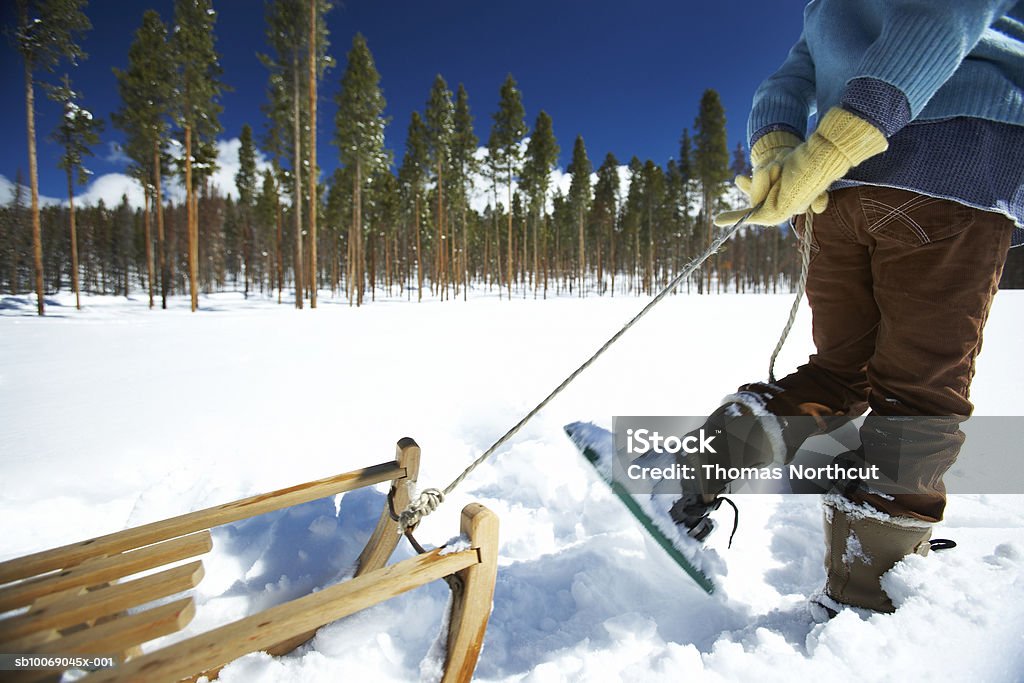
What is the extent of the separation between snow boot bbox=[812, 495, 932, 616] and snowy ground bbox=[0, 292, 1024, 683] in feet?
0.14

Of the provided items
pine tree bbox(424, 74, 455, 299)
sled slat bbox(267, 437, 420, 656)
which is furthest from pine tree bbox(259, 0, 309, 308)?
sled slat bbox(267, 437, 420, 656)

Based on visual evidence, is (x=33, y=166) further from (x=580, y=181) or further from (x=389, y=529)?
(x=580, y=181)

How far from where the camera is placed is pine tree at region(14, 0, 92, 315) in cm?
1100

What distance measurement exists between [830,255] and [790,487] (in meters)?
0.92

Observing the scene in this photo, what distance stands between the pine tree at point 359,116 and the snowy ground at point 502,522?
1783 cm

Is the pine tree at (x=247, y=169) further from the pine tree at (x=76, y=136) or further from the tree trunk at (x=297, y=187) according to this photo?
the tree trunk at (x=297, y=187)

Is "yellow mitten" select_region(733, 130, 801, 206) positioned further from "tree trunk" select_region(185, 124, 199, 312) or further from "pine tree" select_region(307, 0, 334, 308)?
"tree trunk" select_region(185, 124, 199, 312)

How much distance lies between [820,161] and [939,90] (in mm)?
312

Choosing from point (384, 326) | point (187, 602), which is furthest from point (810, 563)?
point (384, 326)

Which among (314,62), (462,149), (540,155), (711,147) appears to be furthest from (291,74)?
(711,147)

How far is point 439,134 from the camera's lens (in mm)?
23234

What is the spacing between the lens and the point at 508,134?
84.3 feet

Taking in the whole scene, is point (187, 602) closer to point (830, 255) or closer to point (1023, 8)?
point (830, 255)

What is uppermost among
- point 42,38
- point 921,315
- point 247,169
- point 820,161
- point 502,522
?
point 247,169
